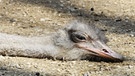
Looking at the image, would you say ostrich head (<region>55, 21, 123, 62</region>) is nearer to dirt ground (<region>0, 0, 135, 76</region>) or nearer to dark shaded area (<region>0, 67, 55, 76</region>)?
dirt ground (<region>0, 0, 135, 76</region>)

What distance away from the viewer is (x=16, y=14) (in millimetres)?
5238

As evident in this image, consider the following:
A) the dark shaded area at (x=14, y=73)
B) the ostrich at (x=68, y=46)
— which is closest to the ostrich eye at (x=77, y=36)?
the ostrich at (x=68, y=46)

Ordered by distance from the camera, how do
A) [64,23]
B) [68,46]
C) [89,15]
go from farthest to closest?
[89,15] < [64,23] < [68,46]

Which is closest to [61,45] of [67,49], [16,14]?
[67,49]

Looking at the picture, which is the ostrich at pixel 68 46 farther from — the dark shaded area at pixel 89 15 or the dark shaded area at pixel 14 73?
the dark shaded area at pixel 89 15

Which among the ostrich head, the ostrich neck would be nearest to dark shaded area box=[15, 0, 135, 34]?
the ostrich head

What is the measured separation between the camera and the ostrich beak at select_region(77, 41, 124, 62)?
373 centimetres

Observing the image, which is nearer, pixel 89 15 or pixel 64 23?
pixel 64 23

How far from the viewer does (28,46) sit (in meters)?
3.79

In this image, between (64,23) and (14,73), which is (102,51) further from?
(64,23)

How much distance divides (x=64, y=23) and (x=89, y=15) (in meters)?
0.52

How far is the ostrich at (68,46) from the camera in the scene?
3.75 meters

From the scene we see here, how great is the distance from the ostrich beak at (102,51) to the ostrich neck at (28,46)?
224 mm

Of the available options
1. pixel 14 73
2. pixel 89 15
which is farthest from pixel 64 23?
pixel 14 73
